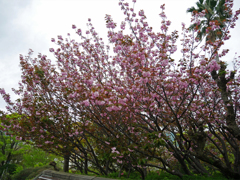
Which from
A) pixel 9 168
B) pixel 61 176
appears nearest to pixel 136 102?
pixel 61 176

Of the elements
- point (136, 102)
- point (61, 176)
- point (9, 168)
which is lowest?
point (9, 168)

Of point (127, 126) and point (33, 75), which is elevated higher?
point (33, 75)

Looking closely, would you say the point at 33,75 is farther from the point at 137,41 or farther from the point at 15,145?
the point at 15,145

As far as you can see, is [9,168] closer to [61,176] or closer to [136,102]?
[61,176]

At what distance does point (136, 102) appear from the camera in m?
5.89

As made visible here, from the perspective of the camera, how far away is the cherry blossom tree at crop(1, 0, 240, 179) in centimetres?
528

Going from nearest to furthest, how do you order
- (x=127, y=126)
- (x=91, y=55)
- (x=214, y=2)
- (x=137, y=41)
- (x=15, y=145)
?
(x=127, y=126) < (x=137, y=41) < (x=91, y=55) < (x=214, y=2) < (x=15, y=145)

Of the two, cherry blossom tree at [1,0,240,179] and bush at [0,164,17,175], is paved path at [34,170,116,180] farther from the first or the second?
bush at [0,164,17,175]

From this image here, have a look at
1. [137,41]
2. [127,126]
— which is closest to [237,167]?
[127,126]

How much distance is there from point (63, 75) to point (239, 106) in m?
8.51

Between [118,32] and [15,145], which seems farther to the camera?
[15,145]

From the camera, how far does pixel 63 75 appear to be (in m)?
6.92

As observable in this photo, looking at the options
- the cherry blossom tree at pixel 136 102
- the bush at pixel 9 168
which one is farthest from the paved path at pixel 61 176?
the bush at pixel 9 168

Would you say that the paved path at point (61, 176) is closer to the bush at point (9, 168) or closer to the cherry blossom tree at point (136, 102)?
the cherry blossom tree at point (136, 102)
